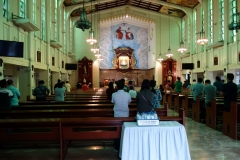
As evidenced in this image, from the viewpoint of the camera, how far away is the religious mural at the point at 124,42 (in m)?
28.3

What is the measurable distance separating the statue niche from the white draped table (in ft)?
79.8

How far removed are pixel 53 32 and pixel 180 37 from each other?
14629 millimetres

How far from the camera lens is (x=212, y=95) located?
301 inches

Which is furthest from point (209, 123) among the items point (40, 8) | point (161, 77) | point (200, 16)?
point (161, 77)

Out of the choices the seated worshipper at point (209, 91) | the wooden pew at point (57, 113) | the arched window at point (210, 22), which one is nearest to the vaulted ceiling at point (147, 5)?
the arched window at point (210, 22)

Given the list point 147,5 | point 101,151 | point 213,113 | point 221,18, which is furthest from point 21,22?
point 147,5

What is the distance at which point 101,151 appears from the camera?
5055mm

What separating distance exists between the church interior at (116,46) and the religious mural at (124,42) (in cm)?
12

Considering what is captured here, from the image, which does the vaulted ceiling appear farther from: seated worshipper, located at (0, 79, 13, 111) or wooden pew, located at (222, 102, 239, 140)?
wooden pew, located at (222, 102, 239, 140)

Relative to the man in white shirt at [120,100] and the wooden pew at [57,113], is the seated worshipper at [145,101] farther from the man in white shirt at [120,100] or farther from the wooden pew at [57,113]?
the wooden pew at [57,113]

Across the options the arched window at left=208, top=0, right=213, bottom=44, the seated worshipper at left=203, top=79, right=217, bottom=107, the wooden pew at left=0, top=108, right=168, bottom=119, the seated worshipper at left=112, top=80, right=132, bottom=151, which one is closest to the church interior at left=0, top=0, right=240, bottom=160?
the arched window at left=208, top=0, right=213, bottom=44

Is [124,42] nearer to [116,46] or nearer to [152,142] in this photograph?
[116,46]

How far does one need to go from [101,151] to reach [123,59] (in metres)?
23.5

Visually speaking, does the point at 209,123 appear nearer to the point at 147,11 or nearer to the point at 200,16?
the point at 200,16
